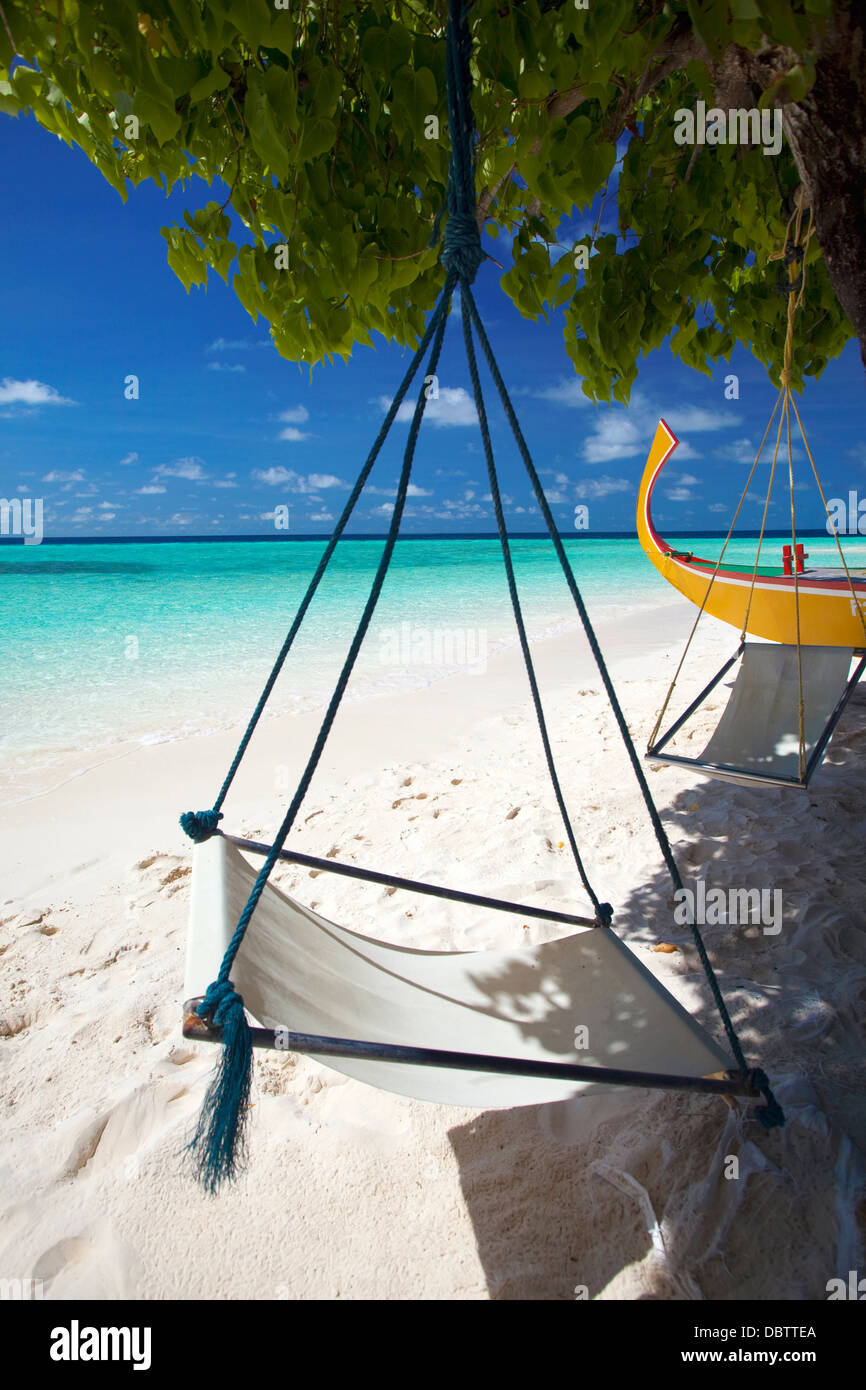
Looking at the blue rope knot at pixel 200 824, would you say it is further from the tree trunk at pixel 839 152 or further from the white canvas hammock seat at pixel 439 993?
the tree trunk at pixel 839 152

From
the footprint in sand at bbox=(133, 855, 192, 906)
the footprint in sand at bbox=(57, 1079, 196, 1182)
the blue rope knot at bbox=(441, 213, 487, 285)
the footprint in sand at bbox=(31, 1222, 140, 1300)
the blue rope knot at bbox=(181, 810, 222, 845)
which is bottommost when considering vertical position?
the footprint in sand at bbox=(31, 1222, 140, 1300)

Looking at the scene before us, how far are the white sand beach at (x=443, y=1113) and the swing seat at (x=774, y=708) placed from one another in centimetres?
21

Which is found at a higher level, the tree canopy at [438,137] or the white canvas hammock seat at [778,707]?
the tree canopy at [438,137]

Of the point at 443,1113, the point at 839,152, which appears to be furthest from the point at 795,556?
the point at 443,1113

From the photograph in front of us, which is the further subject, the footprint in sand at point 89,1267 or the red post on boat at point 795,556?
the red post on boat at point 795,556

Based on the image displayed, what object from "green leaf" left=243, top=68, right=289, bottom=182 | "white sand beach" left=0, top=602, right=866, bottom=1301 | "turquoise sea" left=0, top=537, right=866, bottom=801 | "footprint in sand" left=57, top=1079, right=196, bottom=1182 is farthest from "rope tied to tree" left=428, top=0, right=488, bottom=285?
"turquoise sea" left=0, top=537, right=866, bottom=801

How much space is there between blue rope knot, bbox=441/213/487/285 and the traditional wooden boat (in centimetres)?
311

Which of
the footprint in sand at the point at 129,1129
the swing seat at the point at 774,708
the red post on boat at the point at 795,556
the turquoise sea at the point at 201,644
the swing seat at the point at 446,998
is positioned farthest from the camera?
the turquoise sea at the point at 201,644

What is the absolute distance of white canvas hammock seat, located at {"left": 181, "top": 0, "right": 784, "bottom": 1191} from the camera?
3.24 feet

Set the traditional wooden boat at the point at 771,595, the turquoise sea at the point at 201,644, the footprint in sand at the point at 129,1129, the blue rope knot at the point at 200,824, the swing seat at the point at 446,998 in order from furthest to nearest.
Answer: the turquoise sea at the point at 201,644 < the traditional wooden boat at the point at 771,595 < the blue rope knot at the point at 200,824 < the footprint in sand at the point at 129,1129 < the swing seat at the point at 446,998

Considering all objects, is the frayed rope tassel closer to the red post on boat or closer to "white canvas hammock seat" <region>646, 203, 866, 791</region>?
"white canvas hammock seat" <region>646, 203, 866, 791</region>

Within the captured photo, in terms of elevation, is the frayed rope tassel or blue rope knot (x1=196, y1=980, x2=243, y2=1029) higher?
blue rope knot (x1=196, y1=980, x2=243, y2=1029)

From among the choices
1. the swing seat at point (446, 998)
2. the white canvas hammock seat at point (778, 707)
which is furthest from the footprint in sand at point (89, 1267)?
the white canvas hammock seat at point (778, 707)

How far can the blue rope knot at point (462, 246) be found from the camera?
3.84 ft
